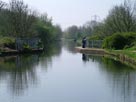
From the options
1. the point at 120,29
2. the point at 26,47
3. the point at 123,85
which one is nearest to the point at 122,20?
the point at 120,29

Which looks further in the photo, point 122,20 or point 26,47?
point 122,20

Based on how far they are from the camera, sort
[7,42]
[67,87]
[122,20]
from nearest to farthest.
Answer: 1. [67,87]
2. [7,42]
3. [122,20]

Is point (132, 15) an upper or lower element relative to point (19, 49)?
upper

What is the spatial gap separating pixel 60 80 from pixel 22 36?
3516cm

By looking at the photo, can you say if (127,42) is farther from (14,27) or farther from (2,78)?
(2,78)

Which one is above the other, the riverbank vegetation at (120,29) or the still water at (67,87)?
the riverbank vegetation at (120,29)

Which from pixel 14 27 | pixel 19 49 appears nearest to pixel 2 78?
pixel 19 49

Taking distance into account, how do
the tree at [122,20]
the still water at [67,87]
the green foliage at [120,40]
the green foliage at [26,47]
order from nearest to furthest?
the still water at [67,87], the green foliage at [120,40], the green foliage at [26,47], the tree at [122,20]

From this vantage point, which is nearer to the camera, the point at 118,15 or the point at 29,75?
the point at 29,75

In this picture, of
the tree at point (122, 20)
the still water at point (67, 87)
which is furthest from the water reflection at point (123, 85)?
the tree at point (122, 20)

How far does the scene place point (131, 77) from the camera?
70.3 feet

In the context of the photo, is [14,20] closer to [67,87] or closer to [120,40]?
[120,40]

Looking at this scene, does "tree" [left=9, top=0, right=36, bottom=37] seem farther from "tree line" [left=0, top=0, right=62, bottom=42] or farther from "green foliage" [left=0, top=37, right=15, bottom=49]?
"green foliage" [left=0, top=37, right=15, bottom=49]

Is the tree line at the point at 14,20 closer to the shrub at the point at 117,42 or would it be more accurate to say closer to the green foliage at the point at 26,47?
the green foliage at the point at 26,47
